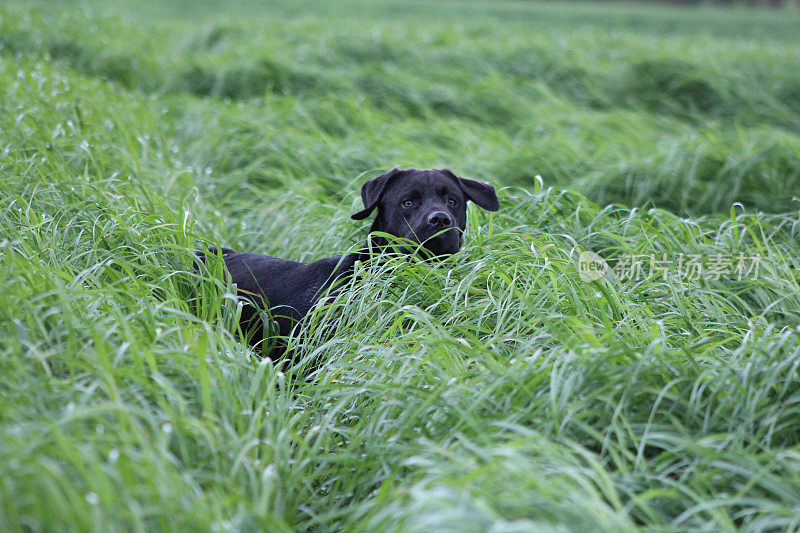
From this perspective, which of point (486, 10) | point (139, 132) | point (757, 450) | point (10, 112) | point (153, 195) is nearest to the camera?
point (757, 450)

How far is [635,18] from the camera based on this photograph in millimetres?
24141

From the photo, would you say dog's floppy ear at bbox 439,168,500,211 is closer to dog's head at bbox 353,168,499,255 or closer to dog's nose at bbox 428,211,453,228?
dog's head at bbox 353,168,499,255

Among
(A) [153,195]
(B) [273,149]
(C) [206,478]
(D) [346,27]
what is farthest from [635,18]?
(C) [206,478]

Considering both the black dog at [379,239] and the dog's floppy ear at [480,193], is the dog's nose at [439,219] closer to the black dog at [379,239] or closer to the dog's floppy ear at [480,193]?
the black dog at [379,239]

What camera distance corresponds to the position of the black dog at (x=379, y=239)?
3.11 m

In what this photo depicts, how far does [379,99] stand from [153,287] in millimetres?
4975

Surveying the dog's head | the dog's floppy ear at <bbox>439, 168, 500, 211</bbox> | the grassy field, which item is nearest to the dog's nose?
the dog's head

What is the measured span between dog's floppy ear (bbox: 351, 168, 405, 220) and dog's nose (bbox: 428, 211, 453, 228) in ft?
1.12

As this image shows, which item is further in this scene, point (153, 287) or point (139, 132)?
point (139, 132)

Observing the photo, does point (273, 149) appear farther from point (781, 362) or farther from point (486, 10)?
point (486, 10)

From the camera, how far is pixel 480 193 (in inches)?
134

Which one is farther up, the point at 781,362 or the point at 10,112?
the point at 10,112

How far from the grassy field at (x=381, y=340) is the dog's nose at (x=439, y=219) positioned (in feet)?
0.56

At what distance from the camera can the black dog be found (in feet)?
10.2
